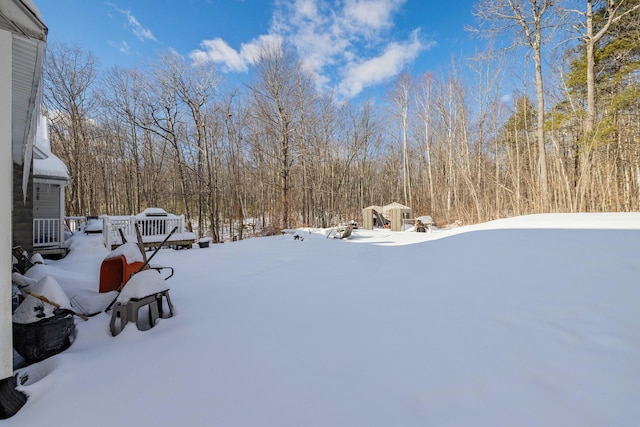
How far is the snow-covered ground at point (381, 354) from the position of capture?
1.34 metres

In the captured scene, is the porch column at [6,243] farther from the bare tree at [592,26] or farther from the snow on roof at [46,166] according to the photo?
the bare tree at [592,26]

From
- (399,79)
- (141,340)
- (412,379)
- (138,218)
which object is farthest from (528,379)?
(399,79)

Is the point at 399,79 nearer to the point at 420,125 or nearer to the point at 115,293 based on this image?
the point at 420,125

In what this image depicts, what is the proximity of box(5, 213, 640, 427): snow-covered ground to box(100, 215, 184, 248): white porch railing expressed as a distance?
15.9 feet

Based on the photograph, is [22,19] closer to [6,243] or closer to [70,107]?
[6,243]

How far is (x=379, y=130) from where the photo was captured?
2142cm

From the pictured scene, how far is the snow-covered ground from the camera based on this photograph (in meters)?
1.34

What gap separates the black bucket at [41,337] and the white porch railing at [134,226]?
6.10 meters

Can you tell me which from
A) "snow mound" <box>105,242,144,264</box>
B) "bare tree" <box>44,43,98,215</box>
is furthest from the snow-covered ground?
"bare tree" <box>44,43,98,215</box>

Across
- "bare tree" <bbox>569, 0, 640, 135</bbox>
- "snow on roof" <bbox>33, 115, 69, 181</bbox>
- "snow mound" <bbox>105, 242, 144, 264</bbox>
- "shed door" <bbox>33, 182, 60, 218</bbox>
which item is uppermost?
"bare tree" <bbox>569, 0, 640, 135</bbox>

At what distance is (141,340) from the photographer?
208 cm

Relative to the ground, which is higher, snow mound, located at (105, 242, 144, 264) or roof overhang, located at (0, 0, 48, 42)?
roof overhang, located at (0, 0, 48, 42)

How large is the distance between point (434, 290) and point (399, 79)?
66.5ft

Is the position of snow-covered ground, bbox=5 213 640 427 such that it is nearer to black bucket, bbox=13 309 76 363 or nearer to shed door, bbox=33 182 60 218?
black bucket, bbox=13 309 76 363
